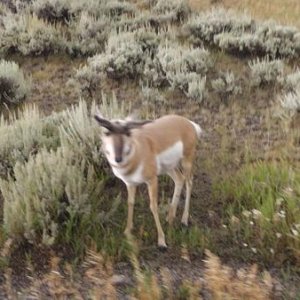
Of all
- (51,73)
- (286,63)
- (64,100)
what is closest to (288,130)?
(286,63)

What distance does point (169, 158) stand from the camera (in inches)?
211

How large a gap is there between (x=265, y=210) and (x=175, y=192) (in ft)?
2.88

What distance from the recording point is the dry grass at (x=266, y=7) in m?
11.3

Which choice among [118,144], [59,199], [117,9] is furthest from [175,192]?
[117,9]

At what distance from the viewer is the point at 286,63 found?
372 inches

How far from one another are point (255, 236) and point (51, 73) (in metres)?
5.22

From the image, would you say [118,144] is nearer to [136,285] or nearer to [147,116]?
[136,285]

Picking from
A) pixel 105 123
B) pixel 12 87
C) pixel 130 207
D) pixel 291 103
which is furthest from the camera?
pixel 12 87

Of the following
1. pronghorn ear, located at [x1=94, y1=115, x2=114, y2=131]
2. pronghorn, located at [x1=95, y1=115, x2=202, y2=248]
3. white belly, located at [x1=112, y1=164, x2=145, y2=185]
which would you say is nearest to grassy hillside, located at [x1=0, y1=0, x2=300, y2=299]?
pronghorn, located at [x1=95, y1=115, x2=202, y2=248]

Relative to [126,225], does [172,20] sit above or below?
above

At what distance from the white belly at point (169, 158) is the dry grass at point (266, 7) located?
6.28m

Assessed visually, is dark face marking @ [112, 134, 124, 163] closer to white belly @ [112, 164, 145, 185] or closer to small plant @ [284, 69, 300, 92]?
white belly @ [112, 164, 145, 185]

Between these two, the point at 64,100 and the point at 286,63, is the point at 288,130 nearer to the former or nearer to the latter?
the point at 286,63

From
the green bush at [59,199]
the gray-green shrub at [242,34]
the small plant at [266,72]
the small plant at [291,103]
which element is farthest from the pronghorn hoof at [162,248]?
the gray-green shrub at [242,34]
